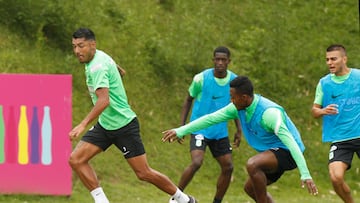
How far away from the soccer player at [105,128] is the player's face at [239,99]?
1.37 metres

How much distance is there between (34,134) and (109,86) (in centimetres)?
283

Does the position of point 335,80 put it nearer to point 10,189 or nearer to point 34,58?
point 10,189

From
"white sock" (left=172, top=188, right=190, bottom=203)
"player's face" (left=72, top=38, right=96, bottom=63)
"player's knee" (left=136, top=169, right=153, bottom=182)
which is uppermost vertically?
"player's face" (left=72, top=38, right=96, bottom=63)

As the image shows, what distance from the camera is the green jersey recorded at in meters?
10.1

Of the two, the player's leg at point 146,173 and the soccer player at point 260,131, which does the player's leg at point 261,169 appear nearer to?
the soccer player at point 260,131

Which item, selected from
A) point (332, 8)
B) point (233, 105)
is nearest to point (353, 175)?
point (332, 8)

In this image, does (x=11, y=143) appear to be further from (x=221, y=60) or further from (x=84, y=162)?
(x=221, y=60)

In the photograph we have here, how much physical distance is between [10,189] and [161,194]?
9.54 feet

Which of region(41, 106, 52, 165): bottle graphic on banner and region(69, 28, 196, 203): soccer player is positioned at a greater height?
region(69, 28, 196, 203): soccer player

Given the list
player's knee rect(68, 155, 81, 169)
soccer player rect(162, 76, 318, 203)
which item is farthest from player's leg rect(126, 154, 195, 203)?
soccer player rect(162, 76, 318, 203)

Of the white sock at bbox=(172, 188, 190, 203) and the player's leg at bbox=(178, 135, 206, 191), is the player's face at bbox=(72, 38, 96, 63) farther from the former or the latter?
the player's leg at bbox=(178, 135, 206, 191)

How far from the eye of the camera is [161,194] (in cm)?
1485

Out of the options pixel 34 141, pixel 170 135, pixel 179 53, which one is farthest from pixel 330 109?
pixel 179 53

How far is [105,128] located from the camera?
10.5m
